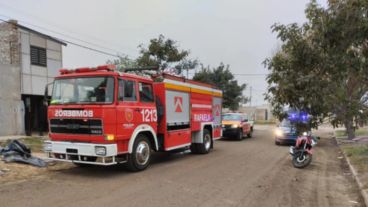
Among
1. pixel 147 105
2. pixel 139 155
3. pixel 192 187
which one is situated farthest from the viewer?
pixel 147 105

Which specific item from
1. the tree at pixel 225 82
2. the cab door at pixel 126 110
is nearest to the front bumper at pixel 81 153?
the cab door at pixel 126 110

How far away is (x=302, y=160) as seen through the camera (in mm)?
11961

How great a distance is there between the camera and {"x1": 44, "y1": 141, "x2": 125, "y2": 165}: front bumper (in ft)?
30.1

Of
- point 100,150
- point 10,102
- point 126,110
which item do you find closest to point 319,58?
point 126,110

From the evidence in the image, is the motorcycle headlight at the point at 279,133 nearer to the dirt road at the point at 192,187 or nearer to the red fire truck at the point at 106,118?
the dirt road at the point at 192,187

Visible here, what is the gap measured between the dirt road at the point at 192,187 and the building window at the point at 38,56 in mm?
12675

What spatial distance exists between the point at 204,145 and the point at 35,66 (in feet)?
39.8

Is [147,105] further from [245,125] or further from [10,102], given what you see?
[245,125]

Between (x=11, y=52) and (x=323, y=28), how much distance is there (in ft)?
57.2

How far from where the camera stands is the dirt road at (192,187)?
23.3 feet

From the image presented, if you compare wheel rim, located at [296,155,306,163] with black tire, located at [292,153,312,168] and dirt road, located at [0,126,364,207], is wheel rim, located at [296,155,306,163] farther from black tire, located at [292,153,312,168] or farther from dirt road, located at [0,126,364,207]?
dirt road, located at [0,126,364,207]

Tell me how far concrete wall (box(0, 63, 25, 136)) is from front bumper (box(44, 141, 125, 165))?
35.3 ft

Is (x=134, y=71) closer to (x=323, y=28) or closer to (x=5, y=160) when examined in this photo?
(x=5, y=160)

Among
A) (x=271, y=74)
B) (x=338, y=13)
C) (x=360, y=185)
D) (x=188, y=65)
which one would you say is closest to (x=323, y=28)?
(x=338, y=13)
